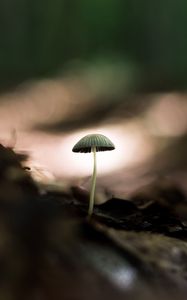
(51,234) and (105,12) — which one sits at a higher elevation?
(105,12)

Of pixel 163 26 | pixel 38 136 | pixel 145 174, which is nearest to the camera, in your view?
pixel 145 174

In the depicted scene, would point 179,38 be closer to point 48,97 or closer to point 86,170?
point 48,97

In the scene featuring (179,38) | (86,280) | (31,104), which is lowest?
(86,280)

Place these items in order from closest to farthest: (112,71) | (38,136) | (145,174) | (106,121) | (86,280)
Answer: (86,280) < (145,174) < (38,136) < (106,121) < (112,71)

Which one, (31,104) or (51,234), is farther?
(31,104)

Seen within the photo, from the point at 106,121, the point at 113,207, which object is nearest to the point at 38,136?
the point at 106,121

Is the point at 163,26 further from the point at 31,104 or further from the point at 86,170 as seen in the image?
the point at 86,170
